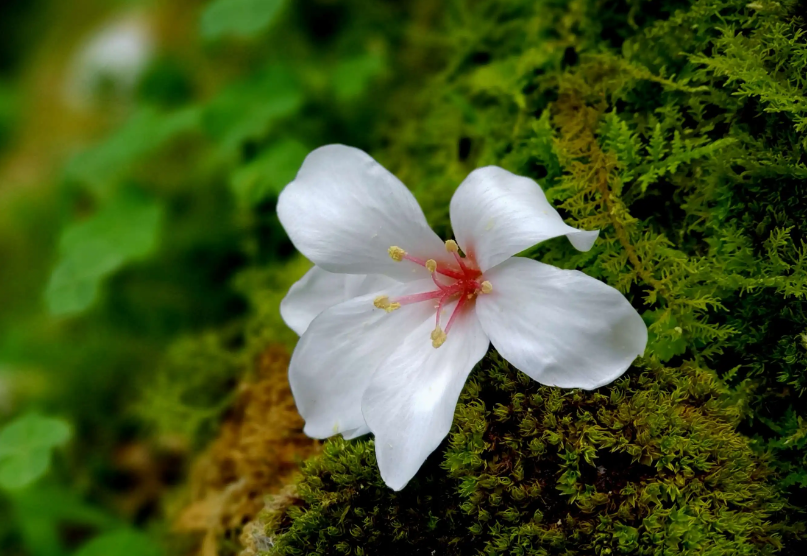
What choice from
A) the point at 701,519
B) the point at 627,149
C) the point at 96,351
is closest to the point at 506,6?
the point at 627,149

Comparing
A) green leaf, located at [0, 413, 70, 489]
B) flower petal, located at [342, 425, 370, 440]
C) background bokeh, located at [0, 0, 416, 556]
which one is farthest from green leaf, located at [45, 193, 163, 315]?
flower petal, located at [342, 425, 370, 440]

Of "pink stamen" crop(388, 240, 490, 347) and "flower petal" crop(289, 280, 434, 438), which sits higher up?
"pink stamen" crop(388, 240, 490, 347)

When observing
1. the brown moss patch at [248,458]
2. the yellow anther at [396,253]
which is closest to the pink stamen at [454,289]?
the yellow anther at [396,253]

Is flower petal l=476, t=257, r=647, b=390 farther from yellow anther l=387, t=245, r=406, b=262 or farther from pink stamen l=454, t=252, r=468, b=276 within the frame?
yellow anther l=387, t=245, r=406, b=262

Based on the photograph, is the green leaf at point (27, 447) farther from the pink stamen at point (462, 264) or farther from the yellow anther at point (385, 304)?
the pink stamen at point (462, 264)

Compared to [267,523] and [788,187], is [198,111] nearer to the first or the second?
[267,523]
